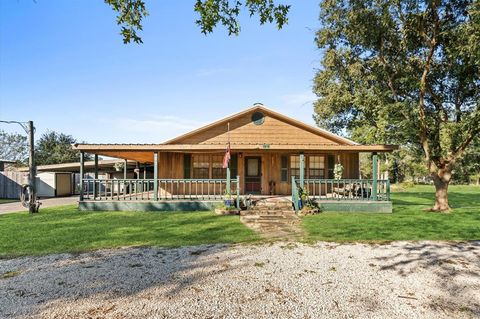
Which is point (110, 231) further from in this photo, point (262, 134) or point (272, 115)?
point (272, 115)

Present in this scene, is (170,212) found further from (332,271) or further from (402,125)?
(402,125)

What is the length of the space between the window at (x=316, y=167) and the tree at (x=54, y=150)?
1491 inches

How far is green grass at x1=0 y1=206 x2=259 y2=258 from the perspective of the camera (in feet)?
22.2

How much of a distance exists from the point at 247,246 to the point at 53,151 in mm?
47247

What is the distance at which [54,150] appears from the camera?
44.0 m

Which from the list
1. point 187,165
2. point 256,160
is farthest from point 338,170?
point 187,165

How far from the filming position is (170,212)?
1243cm

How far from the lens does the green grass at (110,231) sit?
6.77 m

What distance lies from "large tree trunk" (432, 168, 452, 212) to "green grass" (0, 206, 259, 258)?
30.6 ft

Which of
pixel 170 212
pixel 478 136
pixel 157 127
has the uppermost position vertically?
pixel 157 127

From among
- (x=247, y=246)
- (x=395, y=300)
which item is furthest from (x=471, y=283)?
(x=247, y=246)

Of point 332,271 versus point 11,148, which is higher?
point 11,148

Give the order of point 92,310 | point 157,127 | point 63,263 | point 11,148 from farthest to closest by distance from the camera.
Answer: point 11,148 < point 157,127 < point 63,263 < point 92,310

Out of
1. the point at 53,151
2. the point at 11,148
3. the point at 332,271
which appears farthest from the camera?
the point at 11,148
